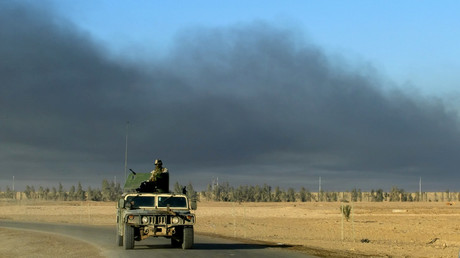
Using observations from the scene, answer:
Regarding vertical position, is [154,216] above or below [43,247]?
above

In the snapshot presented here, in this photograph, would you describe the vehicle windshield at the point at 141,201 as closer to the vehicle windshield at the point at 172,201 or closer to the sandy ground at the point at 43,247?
the vehicle windshield at the point at 172,201

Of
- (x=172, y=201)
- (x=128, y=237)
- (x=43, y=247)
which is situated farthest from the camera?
(x=43, y=247)

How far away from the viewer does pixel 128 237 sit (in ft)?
78.1

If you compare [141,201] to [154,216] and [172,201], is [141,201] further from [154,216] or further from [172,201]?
[154,216]

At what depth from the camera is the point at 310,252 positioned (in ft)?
79.8

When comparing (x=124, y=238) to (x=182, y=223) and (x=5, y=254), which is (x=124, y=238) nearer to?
(x=182, y=223)

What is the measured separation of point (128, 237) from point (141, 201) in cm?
170

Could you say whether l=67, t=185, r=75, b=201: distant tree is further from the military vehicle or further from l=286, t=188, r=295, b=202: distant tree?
the military vehicle

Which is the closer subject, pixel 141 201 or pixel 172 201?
pixel 141 201

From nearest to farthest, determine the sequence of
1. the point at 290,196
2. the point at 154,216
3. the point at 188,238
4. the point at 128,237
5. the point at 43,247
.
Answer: the point at 154,216, the point at 128,237, the point at 188,238, the point at 43,247, the point at 290,196

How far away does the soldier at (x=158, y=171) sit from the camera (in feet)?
86.6

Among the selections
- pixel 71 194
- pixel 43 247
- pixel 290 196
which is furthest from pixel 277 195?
pixel 43 247

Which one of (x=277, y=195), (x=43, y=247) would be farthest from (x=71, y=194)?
(x=43, y=247)

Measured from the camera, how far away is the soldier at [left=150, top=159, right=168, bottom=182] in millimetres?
26406
